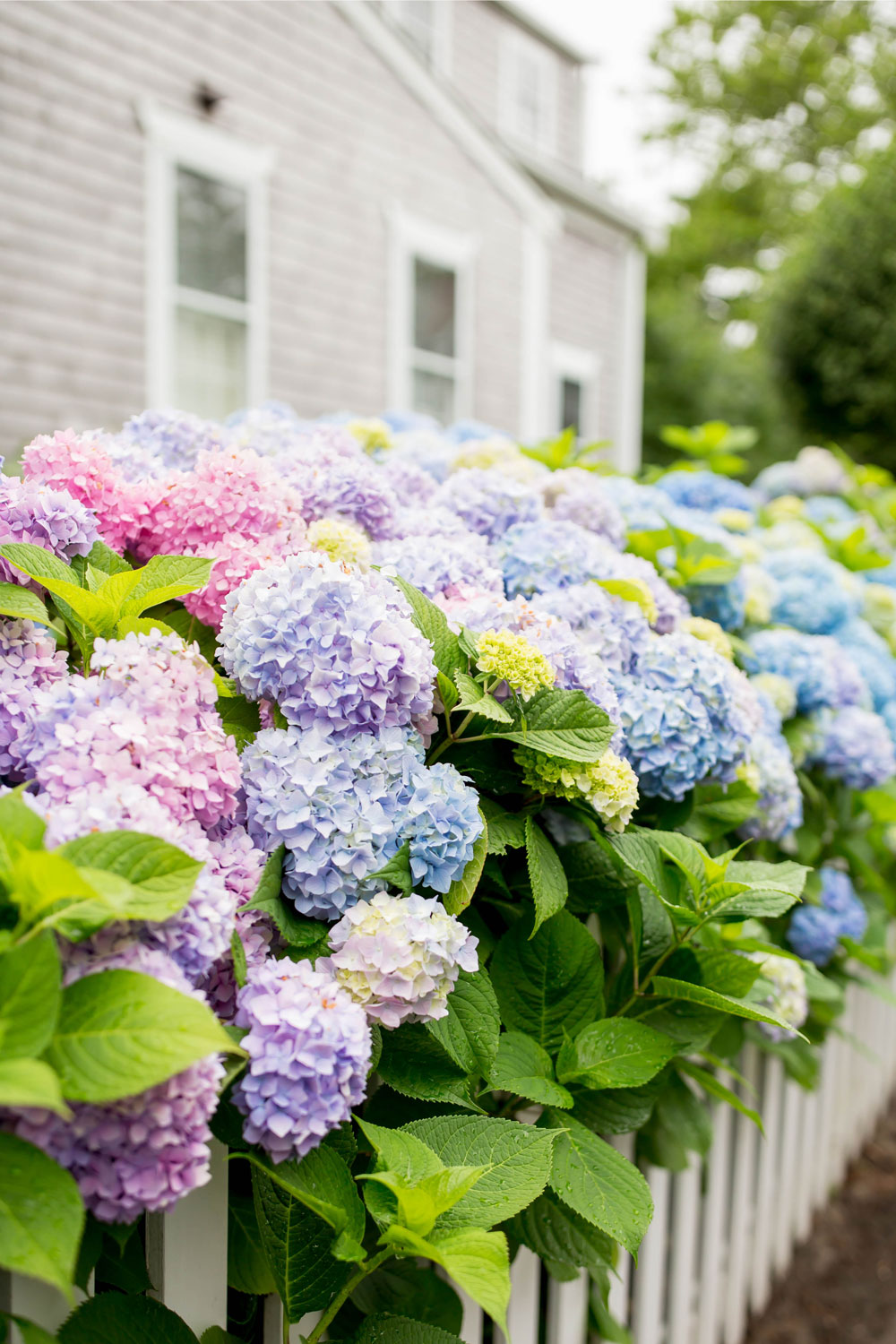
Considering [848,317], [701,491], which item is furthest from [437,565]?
[848,317]

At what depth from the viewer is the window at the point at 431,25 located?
10023mm

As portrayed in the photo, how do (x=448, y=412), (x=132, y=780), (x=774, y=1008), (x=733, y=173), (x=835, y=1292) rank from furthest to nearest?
(x=733, y=173)
(x=448, y=412)
(x=835, y=1292)
(x=774, y=1008)
(x=132, y=780)

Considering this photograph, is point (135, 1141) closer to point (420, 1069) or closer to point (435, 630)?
point (420, 1069)

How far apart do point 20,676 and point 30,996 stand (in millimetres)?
401

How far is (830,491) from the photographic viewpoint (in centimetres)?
462

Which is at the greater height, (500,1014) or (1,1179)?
(1,1179)

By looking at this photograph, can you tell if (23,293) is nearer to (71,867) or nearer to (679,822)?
(679,822)

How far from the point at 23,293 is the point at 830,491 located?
4.09 meters

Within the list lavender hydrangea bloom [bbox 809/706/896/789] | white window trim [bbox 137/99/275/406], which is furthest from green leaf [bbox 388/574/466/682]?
white window trim [bbox 137/99/275/406]

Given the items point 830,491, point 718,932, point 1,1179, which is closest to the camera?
point 1,1179

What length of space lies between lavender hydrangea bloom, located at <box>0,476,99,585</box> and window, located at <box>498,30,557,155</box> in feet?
36.4

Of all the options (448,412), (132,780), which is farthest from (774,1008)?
(448,412)

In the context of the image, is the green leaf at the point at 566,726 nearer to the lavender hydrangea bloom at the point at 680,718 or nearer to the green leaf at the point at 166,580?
the lavender hydrangea bloom at the point at 680,718

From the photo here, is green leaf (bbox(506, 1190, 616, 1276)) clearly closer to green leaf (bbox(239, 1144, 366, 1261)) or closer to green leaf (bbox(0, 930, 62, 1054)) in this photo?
green leaf (bbox(239, 1144, 366, 1261))
